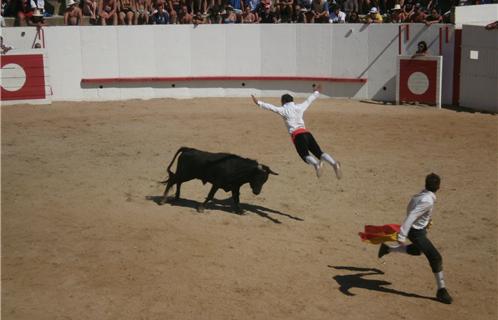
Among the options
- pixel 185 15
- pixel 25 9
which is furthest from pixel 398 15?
pixel 25 9

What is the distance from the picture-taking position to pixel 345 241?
11.2m

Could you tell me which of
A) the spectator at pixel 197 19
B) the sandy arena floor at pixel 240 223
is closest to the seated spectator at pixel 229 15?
the spectator at pixel 197 19

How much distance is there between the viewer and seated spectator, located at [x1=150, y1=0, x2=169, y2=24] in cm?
2109

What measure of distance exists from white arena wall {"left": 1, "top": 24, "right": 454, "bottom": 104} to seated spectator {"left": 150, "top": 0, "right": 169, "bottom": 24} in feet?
1.60

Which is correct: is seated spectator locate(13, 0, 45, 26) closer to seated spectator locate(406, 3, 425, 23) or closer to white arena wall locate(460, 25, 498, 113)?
seated spectator locate(406, 3, 425, 23)

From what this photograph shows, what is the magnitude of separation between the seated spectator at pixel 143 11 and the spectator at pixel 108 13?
55 cm

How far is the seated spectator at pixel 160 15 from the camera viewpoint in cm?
2109

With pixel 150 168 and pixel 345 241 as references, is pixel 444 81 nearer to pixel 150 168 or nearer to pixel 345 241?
pixel 150 168

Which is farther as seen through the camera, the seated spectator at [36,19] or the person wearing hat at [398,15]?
the person wearing hat at [398,15]

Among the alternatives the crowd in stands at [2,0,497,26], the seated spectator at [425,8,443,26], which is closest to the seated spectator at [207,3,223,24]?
the crowd in stands at [2,0,497,26]

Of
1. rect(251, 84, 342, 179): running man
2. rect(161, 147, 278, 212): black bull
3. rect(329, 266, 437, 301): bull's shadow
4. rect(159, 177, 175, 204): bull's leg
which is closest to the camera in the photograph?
rect(329, 266, 437, 301): bull's shadow

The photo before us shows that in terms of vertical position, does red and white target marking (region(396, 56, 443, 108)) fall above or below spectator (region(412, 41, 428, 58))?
below

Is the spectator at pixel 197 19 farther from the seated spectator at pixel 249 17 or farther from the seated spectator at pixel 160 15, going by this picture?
the seated spectator at pixel 249 17

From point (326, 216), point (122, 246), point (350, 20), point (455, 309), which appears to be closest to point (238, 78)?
point (350, 20)
